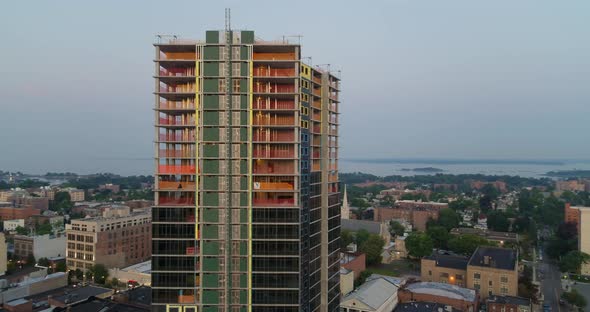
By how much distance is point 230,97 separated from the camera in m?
38.3

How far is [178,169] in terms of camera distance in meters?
39.1

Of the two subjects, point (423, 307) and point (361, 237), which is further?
point (361, 237)

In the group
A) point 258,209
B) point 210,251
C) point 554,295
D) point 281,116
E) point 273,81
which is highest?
point 273,81

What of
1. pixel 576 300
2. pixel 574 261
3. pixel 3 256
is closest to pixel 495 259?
pixel 576 300

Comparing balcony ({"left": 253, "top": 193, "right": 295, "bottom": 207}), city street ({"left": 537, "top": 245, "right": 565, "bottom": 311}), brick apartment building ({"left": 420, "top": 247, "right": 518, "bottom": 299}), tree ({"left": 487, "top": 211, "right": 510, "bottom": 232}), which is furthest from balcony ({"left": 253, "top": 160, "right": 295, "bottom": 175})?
tree ({"left": 487, "top": 211, "right": 510, "bottom": 232})

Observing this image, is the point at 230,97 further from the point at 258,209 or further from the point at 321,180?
the point at 321,180

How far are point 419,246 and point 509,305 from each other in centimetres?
4111

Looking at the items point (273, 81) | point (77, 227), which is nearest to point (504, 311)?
point (273, 81)

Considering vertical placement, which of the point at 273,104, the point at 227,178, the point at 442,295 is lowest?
the point at 442,295

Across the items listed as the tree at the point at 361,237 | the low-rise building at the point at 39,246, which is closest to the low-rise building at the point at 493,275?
the tree at the point at 361,237

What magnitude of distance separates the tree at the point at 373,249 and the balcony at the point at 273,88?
70.4 metres

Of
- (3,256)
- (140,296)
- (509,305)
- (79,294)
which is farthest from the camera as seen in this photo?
(3,256)

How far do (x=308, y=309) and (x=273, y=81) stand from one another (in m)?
22.0

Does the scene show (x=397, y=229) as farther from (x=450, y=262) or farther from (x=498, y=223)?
(x=450, y=262)
